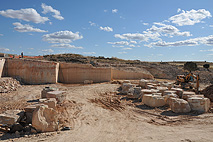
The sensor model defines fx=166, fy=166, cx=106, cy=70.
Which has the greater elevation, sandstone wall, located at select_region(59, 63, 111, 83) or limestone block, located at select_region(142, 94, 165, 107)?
sandstone wall, located at select_region(59, 63, 111, 83)

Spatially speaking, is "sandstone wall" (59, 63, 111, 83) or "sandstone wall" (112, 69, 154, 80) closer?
"sandstone wall" (59, 63, 111, 83)

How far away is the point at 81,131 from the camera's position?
244 inches

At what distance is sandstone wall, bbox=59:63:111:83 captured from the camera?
61.0ft

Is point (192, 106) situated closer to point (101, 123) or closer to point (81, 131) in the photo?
point (101, 123)

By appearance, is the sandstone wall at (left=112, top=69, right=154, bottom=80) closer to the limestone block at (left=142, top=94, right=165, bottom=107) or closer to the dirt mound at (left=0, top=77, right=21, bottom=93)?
the dirt mound at (left=0, top=77, right=21, bottom=93)

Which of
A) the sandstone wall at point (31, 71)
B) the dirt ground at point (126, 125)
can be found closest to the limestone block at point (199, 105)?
the dirt ground at point (126, 125)

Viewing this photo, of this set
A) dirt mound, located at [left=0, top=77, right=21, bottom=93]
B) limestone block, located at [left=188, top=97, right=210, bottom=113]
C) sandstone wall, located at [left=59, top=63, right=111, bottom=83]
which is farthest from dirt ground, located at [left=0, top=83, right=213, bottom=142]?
sandstone wall, located at [left=59, top=63, right=111, bottom=83]

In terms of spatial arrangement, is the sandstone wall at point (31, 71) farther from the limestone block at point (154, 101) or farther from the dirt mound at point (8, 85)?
the limestone block at point (154, 101)

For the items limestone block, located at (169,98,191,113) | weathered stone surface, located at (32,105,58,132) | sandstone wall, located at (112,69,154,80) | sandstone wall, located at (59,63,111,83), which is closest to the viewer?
weathered stone surface, located at (32,105,58,132)

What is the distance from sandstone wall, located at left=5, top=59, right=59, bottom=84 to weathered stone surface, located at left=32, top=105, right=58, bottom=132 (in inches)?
423

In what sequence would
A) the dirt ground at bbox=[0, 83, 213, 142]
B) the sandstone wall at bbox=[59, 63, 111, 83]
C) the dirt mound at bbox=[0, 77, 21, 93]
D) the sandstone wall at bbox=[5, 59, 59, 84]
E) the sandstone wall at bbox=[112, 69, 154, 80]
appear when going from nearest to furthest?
the dirt ground at bbox=[0, 83, 213, 142] < the dirt mound at bbox=[0, 77, 21, 93] < the sandstone wall at bbox=[5, 59, 59, 84] < the sandstone wall at bbox=[59, 63, 111, 83] < the sandstone wall at bbox=[112, 69, 154, 80]

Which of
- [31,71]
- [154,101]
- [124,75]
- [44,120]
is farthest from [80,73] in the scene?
[44,120]

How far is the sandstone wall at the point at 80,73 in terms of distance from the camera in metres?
18.6

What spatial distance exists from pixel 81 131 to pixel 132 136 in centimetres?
188
